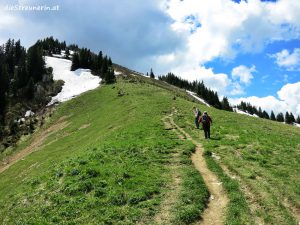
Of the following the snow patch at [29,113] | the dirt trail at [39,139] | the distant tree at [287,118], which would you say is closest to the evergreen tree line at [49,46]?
the snow patch at [29,113]

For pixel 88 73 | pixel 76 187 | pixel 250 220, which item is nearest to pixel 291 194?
pixel 250 220

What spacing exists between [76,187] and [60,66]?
397ft

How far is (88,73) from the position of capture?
4774 inches

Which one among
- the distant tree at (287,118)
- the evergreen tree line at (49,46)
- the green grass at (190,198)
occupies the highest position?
the evergreen tree line at (49,46)

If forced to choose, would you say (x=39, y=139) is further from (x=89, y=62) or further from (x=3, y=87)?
(x=89, y=62)

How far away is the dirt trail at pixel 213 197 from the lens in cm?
1577

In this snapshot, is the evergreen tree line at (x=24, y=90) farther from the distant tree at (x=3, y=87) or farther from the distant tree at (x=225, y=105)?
the distant tree at (x=225, y=105)

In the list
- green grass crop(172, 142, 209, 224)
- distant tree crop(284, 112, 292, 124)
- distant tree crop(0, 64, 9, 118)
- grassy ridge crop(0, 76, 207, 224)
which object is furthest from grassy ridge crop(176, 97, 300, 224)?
distant tree crop(284, 112, 292, 124)

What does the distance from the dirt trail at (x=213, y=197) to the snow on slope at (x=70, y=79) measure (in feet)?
245

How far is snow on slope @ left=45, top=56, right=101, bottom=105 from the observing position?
98.4 m

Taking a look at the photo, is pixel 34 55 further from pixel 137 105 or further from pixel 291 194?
pixel 291 194

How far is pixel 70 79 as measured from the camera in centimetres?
11519

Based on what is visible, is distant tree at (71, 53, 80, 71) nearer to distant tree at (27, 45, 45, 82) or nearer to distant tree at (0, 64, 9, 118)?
distant tree at (27, 45, 45, 82)

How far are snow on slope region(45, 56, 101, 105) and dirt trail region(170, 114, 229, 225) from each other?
245 feet
